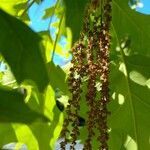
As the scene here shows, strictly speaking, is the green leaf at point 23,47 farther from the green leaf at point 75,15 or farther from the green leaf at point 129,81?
the green leaf at point 129,81

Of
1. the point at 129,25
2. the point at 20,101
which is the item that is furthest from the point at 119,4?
the point at 20,101

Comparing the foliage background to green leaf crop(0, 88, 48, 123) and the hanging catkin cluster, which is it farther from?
green leaf crop(0, 88, 48, 123)

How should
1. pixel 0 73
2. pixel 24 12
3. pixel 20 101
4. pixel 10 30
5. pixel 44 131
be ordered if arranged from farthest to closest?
pixel 0 73 → pixel 24 12 → pixel 44 131 → pixel 10 30 → pixel 20 101

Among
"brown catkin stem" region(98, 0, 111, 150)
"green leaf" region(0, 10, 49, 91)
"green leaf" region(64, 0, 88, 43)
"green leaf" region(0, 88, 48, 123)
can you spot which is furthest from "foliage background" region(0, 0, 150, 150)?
"green leaf" region(0, 88, 48, 123)

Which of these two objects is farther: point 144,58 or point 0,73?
point 0,73

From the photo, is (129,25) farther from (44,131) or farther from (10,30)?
(10,30)

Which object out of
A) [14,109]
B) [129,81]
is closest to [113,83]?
[129,81]

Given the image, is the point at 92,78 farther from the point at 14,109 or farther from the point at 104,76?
the point at 14,109
